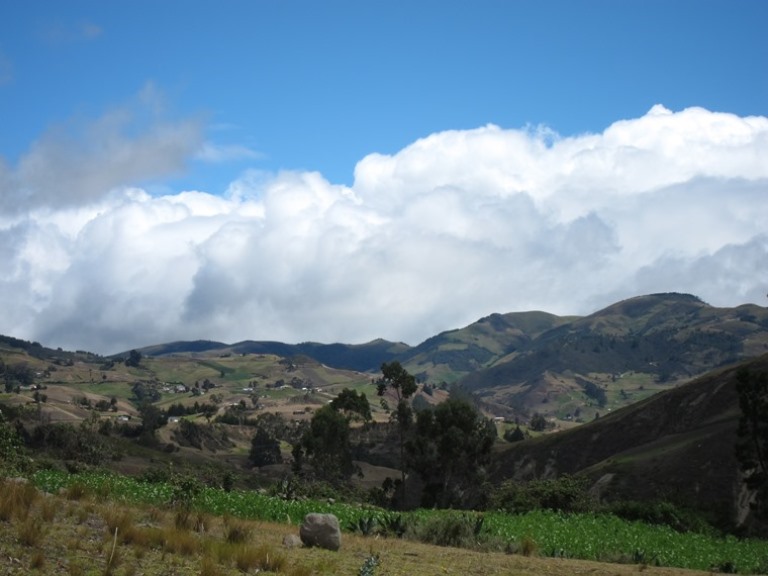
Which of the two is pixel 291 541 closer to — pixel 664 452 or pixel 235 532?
→ pixel 235 532

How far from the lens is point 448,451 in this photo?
85.6 m

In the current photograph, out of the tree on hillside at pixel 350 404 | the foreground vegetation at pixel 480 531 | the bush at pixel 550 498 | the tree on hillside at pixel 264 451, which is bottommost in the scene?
the tree on hillside at pixel 264 451

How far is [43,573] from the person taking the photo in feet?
40.8

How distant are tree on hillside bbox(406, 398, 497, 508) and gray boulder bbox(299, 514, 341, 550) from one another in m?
67.0

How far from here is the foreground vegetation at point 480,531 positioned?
76.5 ft

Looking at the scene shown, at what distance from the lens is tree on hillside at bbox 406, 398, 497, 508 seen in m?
85.6

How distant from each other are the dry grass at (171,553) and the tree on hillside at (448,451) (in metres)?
65.1

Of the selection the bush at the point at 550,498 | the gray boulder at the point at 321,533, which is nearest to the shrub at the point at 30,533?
the gray boulder at the point at 321,533

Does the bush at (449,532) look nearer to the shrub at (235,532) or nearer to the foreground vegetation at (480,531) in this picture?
the foreground vegetation at (480,531)

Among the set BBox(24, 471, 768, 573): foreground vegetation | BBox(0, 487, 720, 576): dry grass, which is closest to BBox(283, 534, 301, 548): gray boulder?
BBox(0, 487, 720, 576): dry grass

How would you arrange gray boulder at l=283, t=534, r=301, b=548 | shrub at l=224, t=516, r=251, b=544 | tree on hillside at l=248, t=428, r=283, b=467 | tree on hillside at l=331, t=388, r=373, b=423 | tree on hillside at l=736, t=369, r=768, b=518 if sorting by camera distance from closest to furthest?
shrub at l=224, t=516, r=251, b=544, gray boulder at l=283, t=534, r=301, b=548, tree on hillside at l=736, t=369, r=768, b=518, tree on hillside at l=331, t=388, r=373, b=423, tree on hillside at l=248, t=428, r=283, b=467

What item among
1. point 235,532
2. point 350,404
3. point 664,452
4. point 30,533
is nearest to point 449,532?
point 235,532

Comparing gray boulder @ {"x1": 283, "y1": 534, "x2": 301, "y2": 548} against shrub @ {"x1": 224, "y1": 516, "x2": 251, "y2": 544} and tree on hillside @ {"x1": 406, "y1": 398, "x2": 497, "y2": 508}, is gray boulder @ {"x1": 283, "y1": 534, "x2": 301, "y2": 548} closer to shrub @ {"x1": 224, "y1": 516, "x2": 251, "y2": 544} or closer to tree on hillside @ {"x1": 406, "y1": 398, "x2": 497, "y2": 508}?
shrub @ {"x1": 224, "y1": 516, "x2": 251, "y2": 544}

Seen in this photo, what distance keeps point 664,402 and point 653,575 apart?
282 ft
